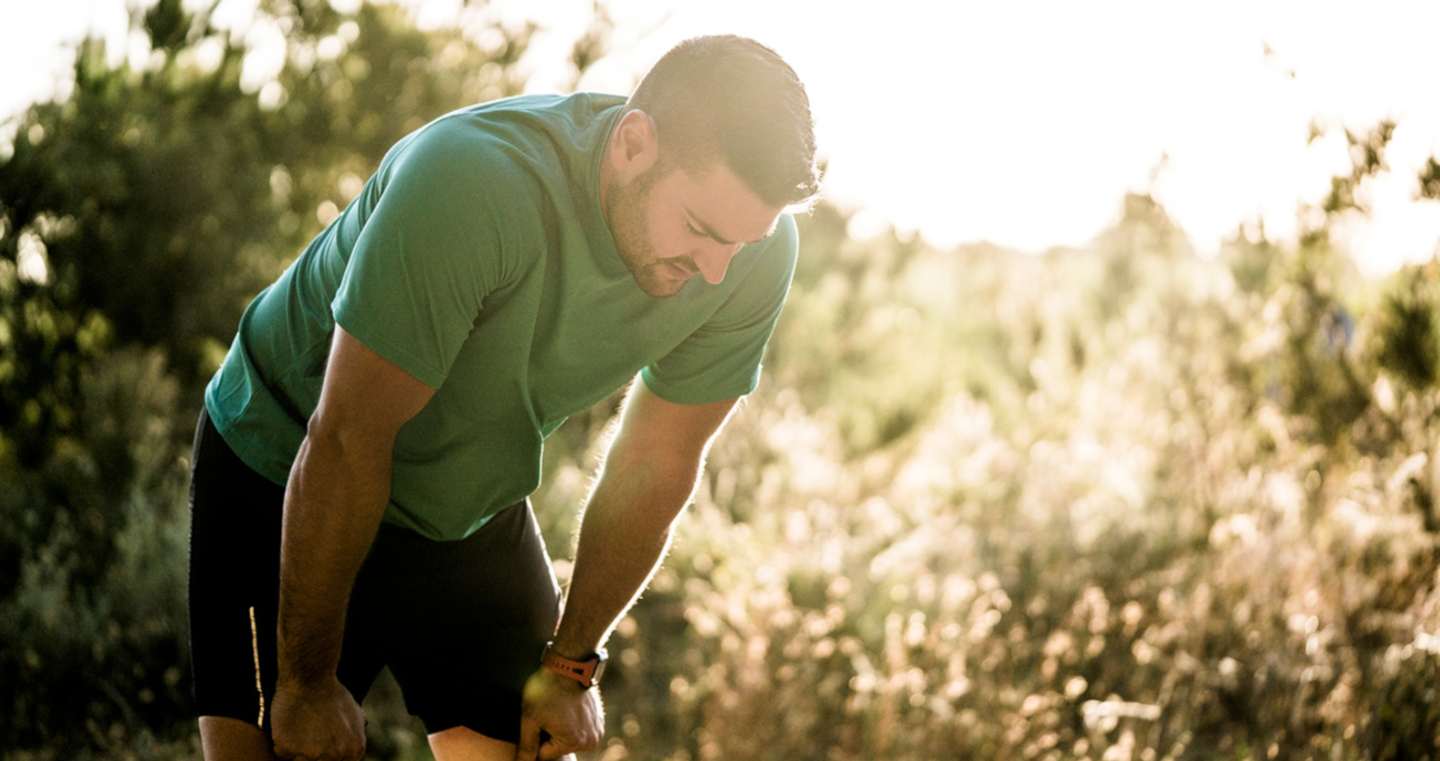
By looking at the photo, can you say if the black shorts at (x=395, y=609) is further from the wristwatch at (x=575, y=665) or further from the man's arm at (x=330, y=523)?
the man's arm at (x=330, y=523)

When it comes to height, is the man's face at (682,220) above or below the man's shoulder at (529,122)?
below

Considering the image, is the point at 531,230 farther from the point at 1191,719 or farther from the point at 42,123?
the point at 42,123

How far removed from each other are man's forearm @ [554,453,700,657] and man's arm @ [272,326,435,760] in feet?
1.79

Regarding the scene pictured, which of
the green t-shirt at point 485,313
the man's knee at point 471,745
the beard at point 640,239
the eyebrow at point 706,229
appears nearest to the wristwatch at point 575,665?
the man's knee at point 471,745

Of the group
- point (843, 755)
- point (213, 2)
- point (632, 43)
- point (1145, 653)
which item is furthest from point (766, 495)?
point (213, 2)

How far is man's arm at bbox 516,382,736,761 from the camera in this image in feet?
7.19

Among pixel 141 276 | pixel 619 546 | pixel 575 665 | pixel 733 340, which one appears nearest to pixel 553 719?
pixel 575 665

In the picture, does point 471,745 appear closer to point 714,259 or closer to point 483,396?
point 483,396

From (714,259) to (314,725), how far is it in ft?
3.38

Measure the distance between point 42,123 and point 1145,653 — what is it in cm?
602

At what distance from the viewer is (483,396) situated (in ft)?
6.08

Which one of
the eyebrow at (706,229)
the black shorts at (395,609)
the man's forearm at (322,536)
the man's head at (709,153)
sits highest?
the man's head at (709,153)

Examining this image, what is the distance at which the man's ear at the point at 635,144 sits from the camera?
168 cm

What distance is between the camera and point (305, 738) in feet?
5.76
